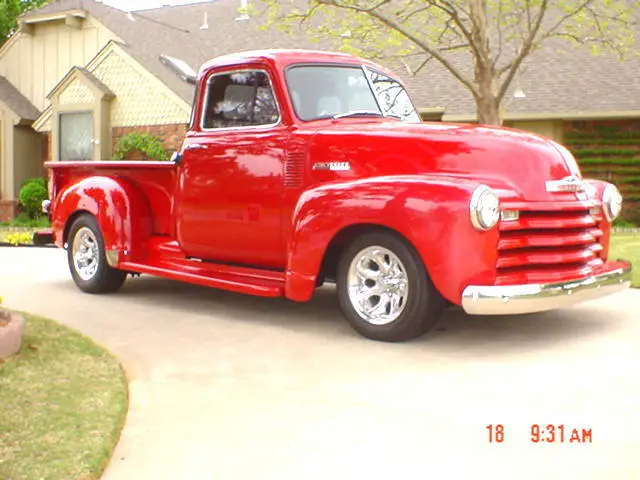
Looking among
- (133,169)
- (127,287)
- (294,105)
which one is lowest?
(127,287)

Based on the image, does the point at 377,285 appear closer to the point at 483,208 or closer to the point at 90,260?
the point at 483,208

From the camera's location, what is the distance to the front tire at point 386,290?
18.6 feet

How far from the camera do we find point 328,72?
23.1 ft

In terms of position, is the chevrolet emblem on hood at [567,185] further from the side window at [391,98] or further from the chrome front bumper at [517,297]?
the side window at [391,98]

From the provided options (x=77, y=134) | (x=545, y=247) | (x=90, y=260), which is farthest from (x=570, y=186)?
(x=77, y=134)

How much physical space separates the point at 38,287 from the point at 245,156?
3381 mm

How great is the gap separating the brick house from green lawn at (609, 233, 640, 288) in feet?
15.3

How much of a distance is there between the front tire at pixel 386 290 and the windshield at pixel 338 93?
1.37m

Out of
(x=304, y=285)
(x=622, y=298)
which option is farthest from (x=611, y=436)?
(x=622, y=298)

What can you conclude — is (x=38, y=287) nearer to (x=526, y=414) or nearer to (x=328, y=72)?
(x=328, y=72)

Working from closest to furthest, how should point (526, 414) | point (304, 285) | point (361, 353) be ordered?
point (526, 414)
point (361, 353)
point (304, 285)

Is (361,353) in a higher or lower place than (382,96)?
lower

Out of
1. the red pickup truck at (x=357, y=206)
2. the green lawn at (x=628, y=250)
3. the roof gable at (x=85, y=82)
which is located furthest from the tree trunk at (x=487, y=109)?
the roof gable at (x=85, y=82)

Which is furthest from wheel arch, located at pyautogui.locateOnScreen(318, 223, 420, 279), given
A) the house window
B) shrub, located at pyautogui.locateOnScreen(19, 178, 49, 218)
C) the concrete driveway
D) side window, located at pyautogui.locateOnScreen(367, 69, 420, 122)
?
shrub, located at pyautogui.locateOnScreen(19, 178, 49, 218)
